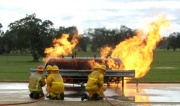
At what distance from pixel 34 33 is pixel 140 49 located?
5082 centimetres

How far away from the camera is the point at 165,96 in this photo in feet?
55.3

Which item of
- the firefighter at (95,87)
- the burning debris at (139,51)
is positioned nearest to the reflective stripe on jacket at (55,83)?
the firefighter at (95,87)

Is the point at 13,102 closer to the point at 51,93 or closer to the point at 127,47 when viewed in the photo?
the point at 51,93

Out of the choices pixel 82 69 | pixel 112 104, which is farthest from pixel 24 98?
A: pixel 82 69

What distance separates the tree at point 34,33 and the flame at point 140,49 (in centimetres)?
4673

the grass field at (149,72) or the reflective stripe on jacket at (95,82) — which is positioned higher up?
the reflective stripe on jacket at (95,82)

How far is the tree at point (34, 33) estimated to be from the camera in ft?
228

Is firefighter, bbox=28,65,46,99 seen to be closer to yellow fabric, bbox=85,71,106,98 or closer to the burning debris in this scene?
yellow fabric, bbox=85,71,106,98

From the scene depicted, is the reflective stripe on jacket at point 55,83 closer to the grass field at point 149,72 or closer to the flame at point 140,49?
the flame at point 140,49

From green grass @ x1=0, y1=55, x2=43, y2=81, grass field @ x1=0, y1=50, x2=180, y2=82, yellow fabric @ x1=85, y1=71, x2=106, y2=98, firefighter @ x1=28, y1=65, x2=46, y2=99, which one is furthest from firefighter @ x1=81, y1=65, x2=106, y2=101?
green grass @ x1=0, y1=55, x2=43, y2=81

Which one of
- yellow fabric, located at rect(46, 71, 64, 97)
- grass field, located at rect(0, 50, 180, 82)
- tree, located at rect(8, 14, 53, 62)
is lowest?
grass field, located at rect(0, 50, 180, 82)

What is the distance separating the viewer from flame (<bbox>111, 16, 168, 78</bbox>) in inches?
839

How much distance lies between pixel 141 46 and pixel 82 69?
3265 mm

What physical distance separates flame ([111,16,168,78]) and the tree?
153 feet
